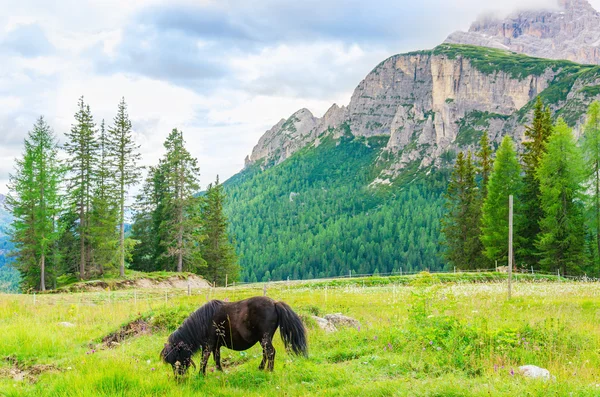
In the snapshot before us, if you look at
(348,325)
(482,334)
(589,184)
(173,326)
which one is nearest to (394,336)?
(482,334)

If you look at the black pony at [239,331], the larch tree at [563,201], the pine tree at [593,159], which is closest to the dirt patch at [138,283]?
the black pony at [239,331]

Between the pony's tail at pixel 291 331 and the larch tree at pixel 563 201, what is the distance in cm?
3257

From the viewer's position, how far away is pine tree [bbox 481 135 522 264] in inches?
1534

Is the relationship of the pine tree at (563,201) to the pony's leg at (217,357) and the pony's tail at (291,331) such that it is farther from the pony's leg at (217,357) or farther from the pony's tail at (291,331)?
the pony's leg at (217,357)

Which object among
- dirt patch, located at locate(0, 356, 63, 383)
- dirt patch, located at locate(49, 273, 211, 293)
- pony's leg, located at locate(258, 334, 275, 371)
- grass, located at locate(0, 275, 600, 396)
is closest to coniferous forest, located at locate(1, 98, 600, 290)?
dirt patch, located at locate(49, 273, 211, 293)

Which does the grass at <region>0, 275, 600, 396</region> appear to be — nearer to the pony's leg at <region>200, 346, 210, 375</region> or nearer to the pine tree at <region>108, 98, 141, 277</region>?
the pony's leg at <region>200, 346, 210, 375</region>

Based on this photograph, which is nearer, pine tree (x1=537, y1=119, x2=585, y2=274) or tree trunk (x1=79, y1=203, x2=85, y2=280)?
pine tree (x1=537, y1=119, x2=585, y2=274)

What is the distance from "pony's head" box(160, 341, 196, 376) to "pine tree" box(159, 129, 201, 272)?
35.2 m

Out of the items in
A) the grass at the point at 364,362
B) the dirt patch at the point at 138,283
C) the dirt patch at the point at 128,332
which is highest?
the grass at the point at 364,362

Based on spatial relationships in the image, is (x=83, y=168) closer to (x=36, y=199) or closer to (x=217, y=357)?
(x=36, y=199)

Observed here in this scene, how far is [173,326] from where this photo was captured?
1237 centimetres

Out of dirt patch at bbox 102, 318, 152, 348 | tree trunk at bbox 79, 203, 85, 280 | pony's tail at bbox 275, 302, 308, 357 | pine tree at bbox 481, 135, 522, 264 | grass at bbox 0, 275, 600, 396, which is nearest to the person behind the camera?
grass at bbox 0, 275, 600, 396

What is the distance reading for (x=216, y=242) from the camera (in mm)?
50344

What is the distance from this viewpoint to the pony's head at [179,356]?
25.2 ft
